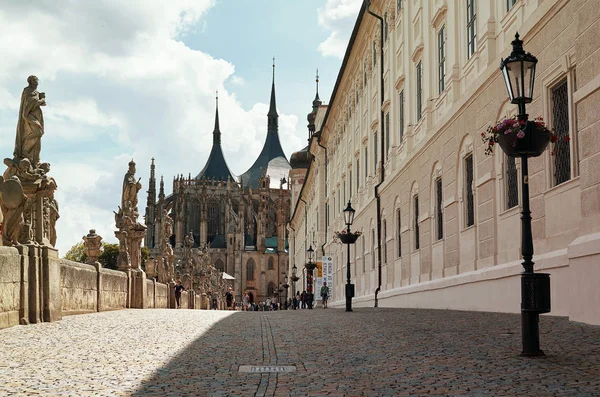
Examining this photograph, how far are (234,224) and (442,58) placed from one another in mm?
118213

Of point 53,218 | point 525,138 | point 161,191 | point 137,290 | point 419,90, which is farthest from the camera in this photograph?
point 161,191

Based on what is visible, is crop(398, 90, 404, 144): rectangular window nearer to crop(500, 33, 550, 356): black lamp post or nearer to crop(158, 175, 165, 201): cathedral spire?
crop(500, 33, 550, 356): black lamp post

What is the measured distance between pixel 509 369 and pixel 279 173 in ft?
501

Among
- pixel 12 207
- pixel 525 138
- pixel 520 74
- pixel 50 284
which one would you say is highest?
pixel 520 74

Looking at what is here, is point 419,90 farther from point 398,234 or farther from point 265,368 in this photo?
point 265,368

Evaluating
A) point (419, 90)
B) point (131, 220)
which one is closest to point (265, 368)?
point (419, 90)

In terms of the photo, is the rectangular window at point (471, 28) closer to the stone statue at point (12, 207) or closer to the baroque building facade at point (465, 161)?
the baroque building facade at point (465, 161)

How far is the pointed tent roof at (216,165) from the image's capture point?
156250 millimetres

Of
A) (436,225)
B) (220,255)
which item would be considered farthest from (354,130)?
(220,255)

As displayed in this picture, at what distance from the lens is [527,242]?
9.02 metres

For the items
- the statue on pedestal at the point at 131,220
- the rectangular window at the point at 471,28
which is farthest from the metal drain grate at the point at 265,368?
the statue on pedestal at the point at 131,220

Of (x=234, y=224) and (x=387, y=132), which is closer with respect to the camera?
(x=387, y=132)

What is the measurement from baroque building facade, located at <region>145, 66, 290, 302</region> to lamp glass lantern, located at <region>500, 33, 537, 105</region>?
12367 cm

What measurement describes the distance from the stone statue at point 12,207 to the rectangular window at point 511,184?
29.3 ft
